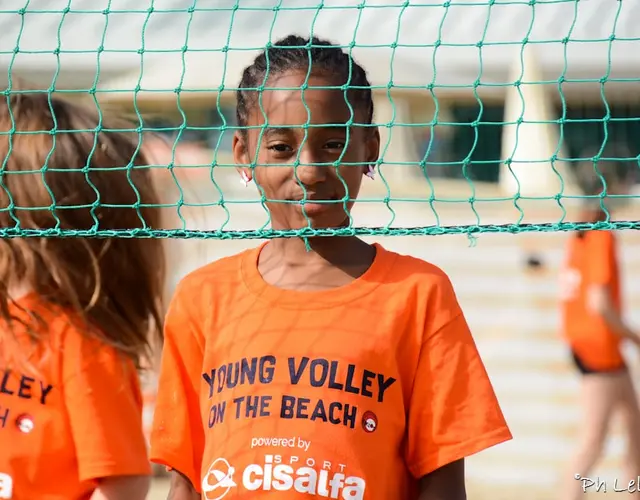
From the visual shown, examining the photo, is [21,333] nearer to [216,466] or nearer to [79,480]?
[79,480]

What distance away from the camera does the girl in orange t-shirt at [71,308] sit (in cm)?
240

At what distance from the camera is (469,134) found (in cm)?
757

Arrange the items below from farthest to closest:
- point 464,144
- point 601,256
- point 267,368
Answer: point 464,144 < point 601,256 < point 267,368

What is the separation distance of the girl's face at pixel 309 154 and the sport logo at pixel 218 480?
1.65 feet

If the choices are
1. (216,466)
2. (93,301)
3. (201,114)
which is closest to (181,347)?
(216,466)

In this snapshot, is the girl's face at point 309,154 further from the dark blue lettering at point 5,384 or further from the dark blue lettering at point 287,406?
the dark blue lettering at point 5,384

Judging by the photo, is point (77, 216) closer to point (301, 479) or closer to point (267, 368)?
point (267, 368)

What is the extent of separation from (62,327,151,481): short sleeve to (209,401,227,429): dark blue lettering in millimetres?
384

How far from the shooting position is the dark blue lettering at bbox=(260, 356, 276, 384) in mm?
2096

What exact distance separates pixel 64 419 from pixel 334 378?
73 centimetres

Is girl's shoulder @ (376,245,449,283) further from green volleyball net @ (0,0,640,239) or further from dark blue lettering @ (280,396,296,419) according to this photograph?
green volleyball net @ (0,0,640,239)

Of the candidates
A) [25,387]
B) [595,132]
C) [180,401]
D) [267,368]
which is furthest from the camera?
[595,132]

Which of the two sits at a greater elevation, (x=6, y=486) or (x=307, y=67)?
(x=307, y=67)

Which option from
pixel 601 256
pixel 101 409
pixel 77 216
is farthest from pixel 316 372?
pixel 601 256
